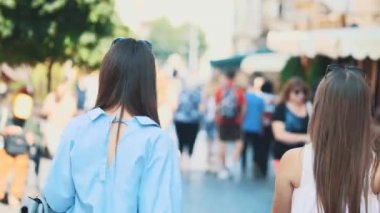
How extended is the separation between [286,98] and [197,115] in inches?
184

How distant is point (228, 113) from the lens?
1348 cm

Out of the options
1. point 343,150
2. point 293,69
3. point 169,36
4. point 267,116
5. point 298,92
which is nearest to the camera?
point 343,150

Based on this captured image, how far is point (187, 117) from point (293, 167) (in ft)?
34.4

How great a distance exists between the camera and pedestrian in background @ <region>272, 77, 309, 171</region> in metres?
8.88

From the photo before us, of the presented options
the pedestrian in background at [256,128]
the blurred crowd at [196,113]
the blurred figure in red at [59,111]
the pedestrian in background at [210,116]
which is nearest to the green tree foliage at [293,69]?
the blurred crowd at [196,113]

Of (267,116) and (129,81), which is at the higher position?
(129,81)

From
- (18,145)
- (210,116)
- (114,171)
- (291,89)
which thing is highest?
(114,171)

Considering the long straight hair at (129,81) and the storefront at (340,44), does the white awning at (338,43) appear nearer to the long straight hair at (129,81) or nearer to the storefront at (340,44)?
the storefront at (340,44)

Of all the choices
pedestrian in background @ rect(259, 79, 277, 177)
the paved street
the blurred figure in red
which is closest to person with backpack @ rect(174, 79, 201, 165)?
the paved street

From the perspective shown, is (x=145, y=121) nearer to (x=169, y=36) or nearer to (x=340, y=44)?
(x=340, y=44)

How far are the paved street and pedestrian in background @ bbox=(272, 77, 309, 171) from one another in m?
1.29

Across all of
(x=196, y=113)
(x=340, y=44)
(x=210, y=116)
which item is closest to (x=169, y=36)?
(x=210, y=116)

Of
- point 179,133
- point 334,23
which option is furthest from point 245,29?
point 179,133

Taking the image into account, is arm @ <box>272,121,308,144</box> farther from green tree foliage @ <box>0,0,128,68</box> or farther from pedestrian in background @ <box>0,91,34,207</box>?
green tree foliage @ <box>0,0,128,68</box>
